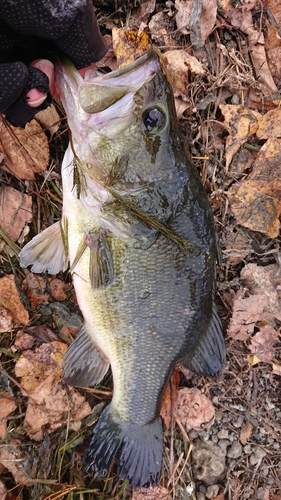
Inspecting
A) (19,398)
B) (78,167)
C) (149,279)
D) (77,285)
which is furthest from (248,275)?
(19,398)

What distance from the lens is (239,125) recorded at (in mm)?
2582

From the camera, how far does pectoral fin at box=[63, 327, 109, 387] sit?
7.48 ft

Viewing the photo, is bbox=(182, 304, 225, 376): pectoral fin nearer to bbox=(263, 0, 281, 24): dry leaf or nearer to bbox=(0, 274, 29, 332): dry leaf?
bbox=(0, 274, 29, 332): dry leaf

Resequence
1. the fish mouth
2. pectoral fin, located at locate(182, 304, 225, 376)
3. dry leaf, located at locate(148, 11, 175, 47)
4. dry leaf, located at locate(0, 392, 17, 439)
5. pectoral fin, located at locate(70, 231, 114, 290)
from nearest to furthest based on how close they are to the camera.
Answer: the fish mouth, pectoral fin, located at locate(70, 231, 114, 290), pectoral fin, located at locate(182, 304, 225, 376), dry leaf, located at locate(0, 392, 17, 439), dry leaf, located at locate(148, 11, 175, 47)

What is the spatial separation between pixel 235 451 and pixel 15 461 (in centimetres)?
135

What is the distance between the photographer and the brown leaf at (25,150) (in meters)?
2.32

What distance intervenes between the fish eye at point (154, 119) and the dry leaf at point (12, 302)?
1232 mm

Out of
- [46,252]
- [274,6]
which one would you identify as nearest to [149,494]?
[46,252]

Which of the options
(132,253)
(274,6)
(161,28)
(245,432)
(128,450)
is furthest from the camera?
(245,432)

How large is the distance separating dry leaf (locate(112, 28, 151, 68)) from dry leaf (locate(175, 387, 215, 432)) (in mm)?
2028

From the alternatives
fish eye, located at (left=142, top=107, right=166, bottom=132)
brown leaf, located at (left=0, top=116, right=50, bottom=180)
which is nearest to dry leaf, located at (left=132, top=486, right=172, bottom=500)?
brown leaf, located at (left=0, top=116, right=50, bottom=180)

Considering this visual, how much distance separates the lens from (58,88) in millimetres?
1941

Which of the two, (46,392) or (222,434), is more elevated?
(46,392)

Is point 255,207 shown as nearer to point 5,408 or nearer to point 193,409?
point 193,409
